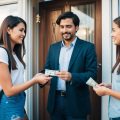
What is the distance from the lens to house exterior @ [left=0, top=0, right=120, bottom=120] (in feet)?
11.8

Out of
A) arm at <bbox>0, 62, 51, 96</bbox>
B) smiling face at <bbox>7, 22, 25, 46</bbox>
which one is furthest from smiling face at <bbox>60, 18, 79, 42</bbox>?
arm at <bbox>0, 62, 51, 96</bbox>

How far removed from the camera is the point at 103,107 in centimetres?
345

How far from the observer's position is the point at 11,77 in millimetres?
2252

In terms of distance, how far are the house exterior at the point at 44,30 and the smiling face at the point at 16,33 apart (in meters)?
1.37

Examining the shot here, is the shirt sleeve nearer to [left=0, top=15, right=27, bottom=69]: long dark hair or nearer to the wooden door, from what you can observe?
[left=0, top=15, right=27, bottom=69]: long dark hair

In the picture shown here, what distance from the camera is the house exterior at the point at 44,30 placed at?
3.59 m

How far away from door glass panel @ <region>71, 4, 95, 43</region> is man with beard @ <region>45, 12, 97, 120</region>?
28.4 inches

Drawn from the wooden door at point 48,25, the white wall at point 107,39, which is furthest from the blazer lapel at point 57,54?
the wooden door at point 48,25

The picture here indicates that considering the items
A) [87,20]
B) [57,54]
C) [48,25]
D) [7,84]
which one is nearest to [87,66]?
[57,54]

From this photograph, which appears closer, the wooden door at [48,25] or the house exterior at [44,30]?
the house exterior at [44,30]

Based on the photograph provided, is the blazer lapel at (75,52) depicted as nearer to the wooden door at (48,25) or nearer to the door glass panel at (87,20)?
the door glass panel at (87,20)

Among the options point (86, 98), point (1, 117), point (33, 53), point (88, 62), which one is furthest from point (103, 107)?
point (1, 117)

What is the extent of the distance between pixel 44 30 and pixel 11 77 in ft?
6.25

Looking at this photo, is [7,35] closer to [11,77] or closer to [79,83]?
[11,77]
